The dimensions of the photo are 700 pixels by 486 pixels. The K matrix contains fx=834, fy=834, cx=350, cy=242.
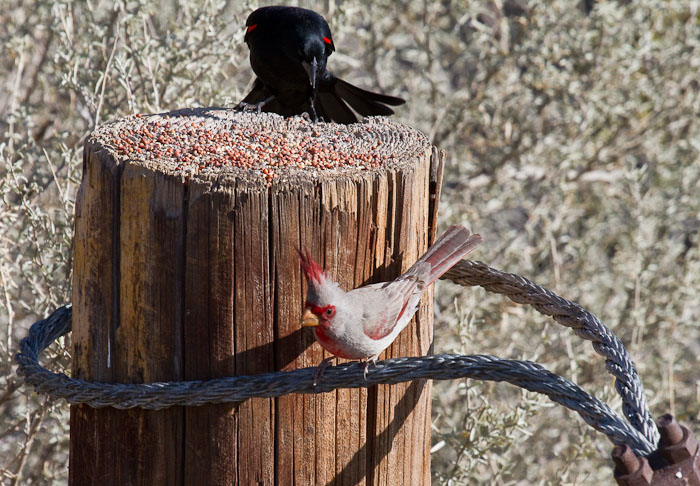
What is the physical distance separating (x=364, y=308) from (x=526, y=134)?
3698 millimetres

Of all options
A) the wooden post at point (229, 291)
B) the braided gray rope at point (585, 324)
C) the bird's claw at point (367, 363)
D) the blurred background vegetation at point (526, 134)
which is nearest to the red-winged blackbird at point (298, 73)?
the blurred background vegetation at point (526, 134)

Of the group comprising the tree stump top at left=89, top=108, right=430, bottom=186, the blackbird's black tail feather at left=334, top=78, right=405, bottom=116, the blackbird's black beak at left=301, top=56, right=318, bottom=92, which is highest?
the blackbird's black beak at left=301, top=56, right=318, bottom=92

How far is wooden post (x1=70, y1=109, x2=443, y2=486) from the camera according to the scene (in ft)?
6.19

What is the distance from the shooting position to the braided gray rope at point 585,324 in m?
1.97

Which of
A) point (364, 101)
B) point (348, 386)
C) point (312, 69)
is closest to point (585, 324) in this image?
point (348, 386)

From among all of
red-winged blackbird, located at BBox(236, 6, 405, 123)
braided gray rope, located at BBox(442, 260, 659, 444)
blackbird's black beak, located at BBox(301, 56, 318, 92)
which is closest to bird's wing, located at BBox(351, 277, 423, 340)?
braided gray rope, located at BBox(442, 260, 659, 444)

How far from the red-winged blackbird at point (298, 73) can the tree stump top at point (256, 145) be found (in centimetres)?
78

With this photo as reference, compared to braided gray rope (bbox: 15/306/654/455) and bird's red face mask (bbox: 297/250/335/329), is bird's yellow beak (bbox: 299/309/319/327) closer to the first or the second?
bird's red face mask (bbox: 297/250/335/329)

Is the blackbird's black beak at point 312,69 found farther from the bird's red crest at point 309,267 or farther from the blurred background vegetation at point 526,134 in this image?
the bird's red crest at point 309,267

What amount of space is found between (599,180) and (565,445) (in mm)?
1816

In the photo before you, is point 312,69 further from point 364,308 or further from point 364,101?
point 364,308

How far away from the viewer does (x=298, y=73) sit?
3.51 metres

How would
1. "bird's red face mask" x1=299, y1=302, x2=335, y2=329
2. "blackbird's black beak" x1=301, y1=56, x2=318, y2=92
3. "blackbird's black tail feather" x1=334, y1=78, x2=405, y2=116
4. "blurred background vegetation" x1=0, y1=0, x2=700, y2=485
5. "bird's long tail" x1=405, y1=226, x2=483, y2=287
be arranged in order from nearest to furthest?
"bird's red face mask" x1=299, y1=302, x2=335, y2=329 → "bird's long tail" x1=405, y1=226, x2=483, y2=287 → "blackbird's black tail feather" x1=334, y1=78, x2=405, y2=116 → "blackbird's black beak" x1=301, y1=56, x2=318, y2=92 → "blurred background vegetation" x1=0, y1=0, x2=700, y2=485

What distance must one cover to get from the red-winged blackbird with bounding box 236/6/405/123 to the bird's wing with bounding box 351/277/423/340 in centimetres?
131
